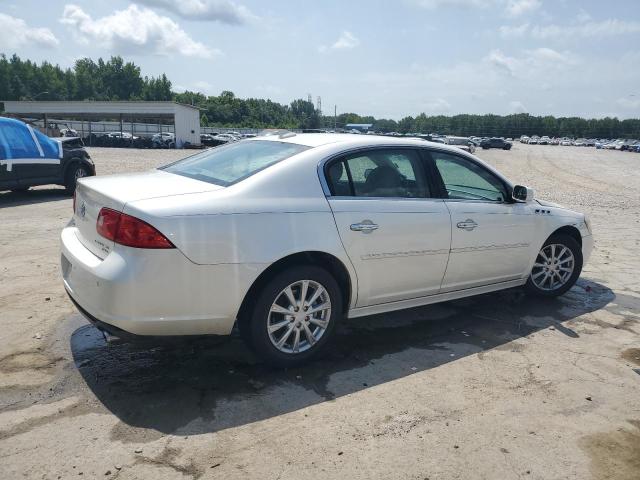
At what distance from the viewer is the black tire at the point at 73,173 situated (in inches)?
467

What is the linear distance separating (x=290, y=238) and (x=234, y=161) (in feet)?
3.14

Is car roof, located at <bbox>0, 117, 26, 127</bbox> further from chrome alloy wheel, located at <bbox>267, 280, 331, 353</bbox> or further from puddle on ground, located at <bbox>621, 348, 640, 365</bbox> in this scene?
puddle on ground, located at <bbox>621, 348, 640, 365</bbox>

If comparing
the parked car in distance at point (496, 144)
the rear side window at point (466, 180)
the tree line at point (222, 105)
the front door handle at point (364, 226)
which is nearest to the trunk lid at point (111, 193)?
the front door handle at point (364, 226)

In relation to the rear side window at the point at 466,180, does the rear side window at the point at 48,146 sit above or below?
below

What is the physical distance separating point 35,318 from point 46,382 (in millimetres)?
1277

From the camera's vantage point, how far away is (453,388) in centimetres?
361

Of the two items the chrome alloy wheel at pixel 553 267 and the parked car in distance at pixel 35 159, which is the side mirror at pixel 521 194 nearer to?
the chrome alloy wheel at pixel 553 267

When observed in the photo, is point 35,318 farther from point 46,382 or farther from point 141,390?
point 141,390

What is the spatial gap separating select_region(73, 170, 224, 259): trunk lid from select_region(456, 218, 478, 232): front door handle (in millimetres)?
2081

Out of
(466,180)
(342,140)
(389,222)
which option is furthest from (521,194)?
(342,140)

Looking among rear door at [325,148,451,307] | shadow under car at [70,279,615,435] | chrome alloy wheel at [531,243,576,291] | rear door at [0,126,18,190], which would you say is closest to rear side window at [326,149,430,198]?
rear door at [325,148,451,307]

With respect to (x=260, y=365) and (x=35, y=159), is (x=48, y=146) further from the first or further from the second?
(x=260, y=365)

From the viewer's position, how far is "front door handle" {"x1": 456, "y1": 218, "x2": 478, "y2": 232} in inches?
175

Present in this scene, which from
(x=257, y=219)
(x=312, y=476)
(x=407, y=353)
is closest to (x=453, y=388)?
(x=407, y=353)
